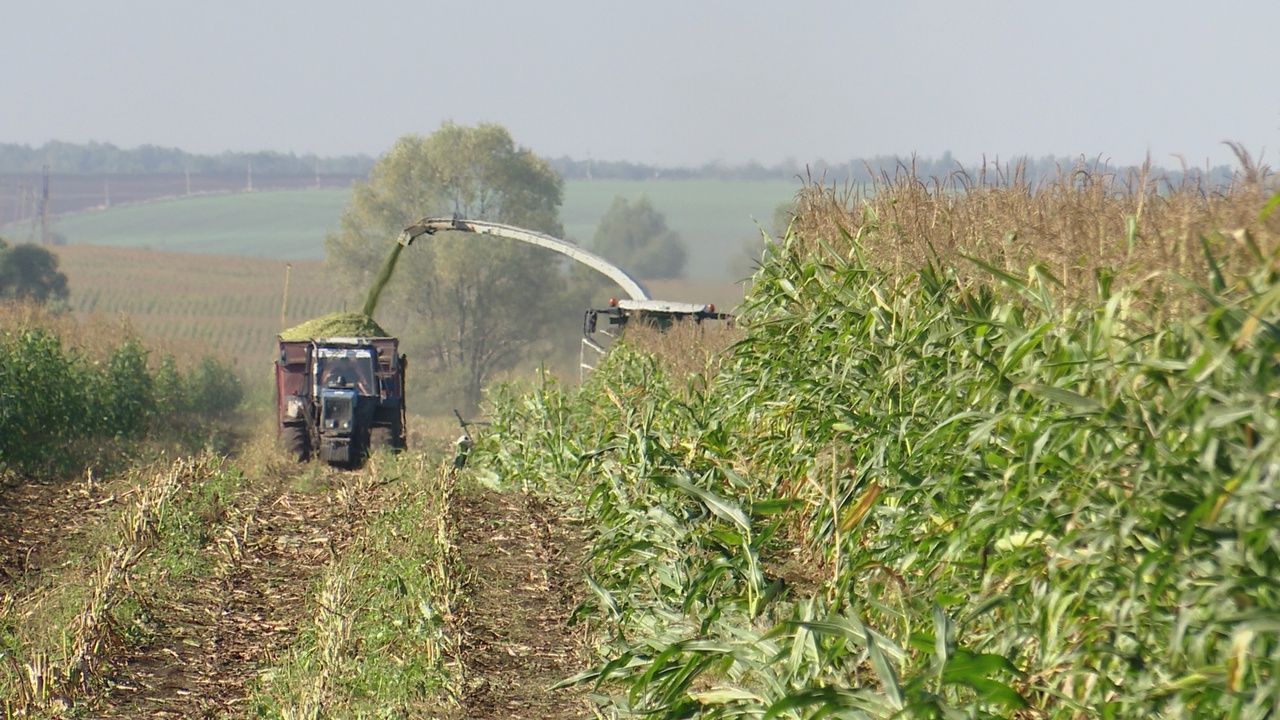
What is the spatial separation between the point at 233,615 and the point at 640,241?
6693cm

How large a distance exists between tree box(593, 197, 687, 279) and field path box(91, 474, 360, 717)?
5969 cm

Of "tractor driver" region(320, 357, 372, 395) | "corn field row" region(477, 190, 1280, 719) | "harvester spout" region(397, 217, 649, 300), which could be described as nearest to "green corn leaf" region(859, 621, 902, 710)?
"corn field row" region(477, 190, 1280, 719)

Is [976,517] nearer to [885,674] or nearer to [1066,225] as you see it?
[885,674]

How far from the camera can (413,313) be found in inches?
2360

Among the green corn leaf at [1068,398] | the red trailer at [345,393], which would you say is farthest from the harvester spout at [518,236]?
the green corn leaf at [1068,398]

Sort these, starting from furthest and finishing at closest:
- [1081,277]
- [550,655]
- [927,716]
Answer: [550,655] < [1081,277] < [927,716]

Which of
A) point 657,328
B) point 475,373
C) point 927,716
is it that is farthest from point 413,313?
point 927,716

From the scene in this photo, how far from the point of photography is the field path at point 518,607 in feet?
21.6

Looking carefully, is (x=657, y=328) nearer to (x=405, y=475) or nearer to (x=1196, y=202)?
(x=405, y=475)

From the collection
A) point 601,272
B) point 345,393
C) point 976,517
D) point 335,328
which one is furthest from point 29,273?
point 976,517

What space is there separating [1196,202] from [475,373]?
174 feet

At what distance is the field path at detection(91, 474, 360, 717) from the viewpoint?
21.9 ft

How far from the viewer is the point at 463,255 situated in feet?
188

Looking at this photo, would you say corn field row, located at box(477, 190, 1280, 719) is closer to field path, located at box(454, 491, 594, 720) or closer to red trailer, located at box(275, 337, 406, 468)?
field path, located at box(454, 491, 594, 720)
